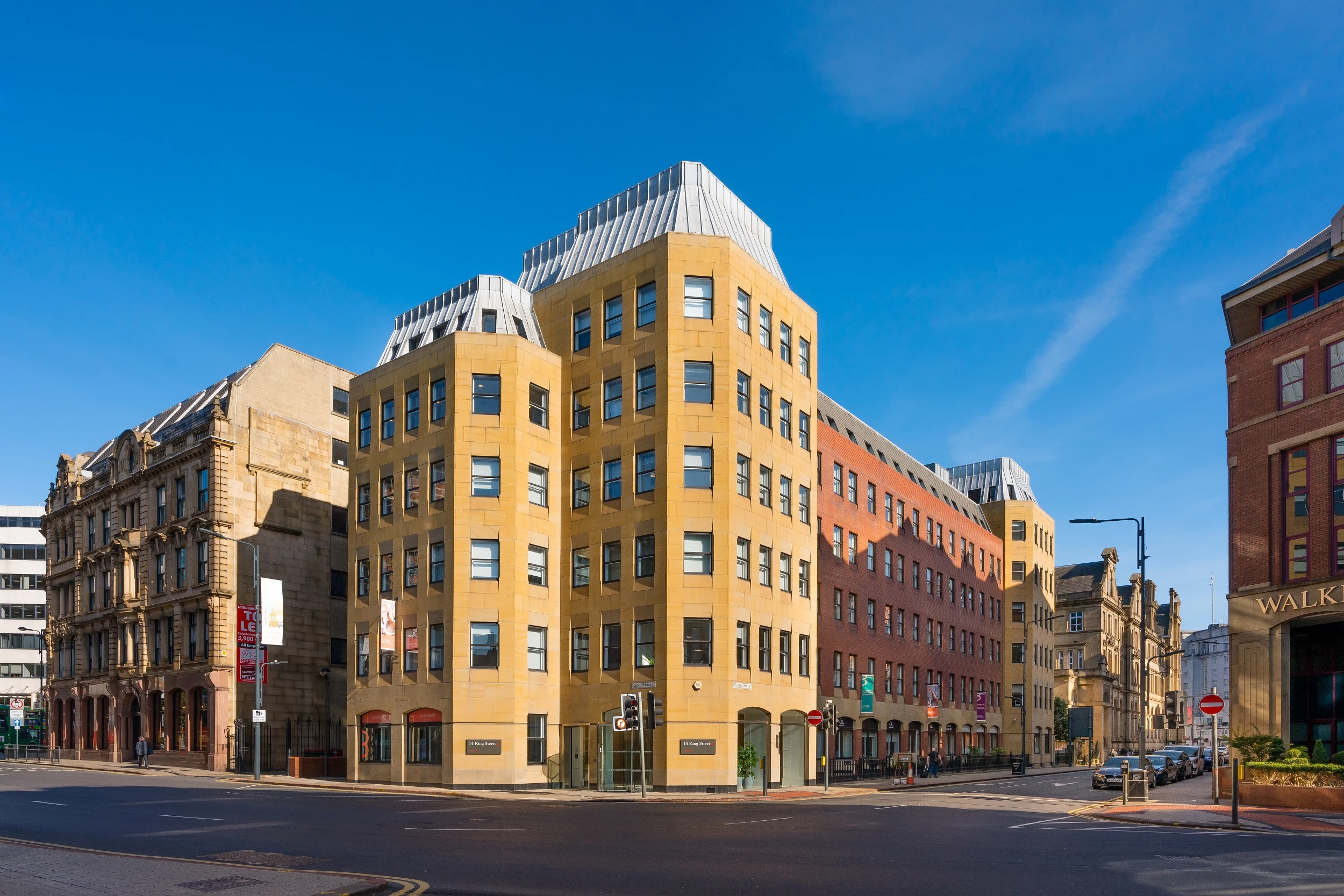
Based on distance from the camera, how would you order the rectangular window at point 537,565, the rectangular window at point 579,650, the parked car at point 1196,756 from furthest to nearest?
the parked car at point 1196,756 → the rectangular window at point 579,650 → the rectangular window at point 537,565

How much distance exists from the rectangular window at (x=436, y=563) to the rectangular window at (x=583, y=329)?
1028 centimetres

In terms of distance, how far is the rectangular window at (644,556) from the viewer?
44.2 meters

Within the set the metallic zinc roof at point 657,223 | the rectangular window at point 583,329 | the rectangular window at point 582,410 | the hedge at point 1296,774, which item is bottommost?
the hedge at point 1296,774

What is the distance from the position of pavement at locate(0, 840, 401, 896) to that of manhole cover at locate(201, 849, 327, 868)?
0.41 meters

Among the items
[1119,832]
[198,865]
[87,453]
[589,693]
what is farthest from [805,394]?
[87,453]

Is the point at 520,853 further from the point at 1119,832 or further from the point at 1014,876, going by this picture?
the point at 1119,832

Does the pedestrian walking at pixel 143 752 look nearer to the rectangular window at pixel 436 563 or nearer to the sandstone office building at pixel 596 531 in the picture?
the sandstone office building at pixel 596 531

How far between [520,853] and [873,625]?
159 ft

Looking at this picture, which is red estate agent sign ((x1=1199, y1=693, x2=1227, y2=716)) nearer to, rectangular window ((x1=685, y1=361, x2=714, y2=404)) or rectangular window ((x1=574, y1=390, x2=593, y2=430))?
rectangular window ((x1=685, y1=361, x2=714, y2=404))

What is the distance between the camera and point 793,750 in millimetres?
47969

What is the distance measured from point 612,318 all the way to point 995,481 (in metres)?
60.6

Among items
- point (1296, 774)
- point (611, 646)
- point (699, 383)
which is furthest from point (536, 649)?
point (1296, 774)

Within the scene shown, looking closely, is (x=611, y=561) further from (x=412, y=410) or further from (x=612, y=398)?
(x=412, y=410)

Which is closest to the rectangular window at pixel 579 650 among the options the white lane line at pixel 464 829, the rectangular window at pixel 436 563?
the rectangular window at pixel 436 563
